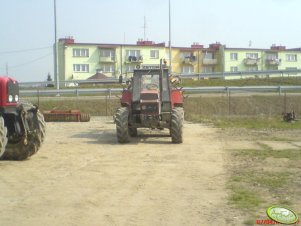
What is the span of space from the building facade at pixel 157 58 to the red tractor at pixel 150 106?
49.0m

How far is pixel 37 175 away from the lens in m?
9.84

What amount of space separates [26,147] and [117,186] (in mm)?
4035

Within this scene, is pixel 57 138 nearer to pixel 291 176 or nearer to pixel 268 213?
pixel 291 176

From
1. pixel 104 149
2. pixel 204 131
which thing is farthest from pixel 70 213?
pixel 204 131

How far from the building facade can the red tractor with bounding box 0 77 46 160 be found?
54.5 meters

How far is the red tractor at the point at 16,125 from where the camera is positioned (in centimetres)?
1098

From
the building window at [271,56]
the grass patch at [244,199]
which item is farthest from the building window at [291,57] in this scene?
the grass patch at [244,199]

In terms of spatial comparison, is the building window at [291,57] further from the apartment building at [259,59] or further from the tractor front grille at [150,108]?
the tractor front grille at [150,108]

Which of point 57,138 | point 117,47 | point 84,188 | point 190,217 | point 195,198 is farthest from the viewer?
point 117,47

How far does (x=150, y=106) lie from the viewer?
16047 mm

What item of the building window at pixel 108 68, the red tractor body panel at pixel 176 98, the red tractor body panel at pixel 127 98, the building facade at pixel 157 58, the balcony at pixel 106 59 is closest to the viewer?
the red tractor body panel at pixel 127 98

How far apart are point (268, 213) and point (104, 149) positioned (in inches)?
324

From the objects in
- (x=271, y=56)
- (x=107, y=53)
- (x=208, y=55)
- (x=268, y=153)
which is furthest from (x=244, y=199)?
(x=271, y=56)

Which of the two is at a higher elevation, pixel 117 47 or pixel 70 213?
pixel 117 47
